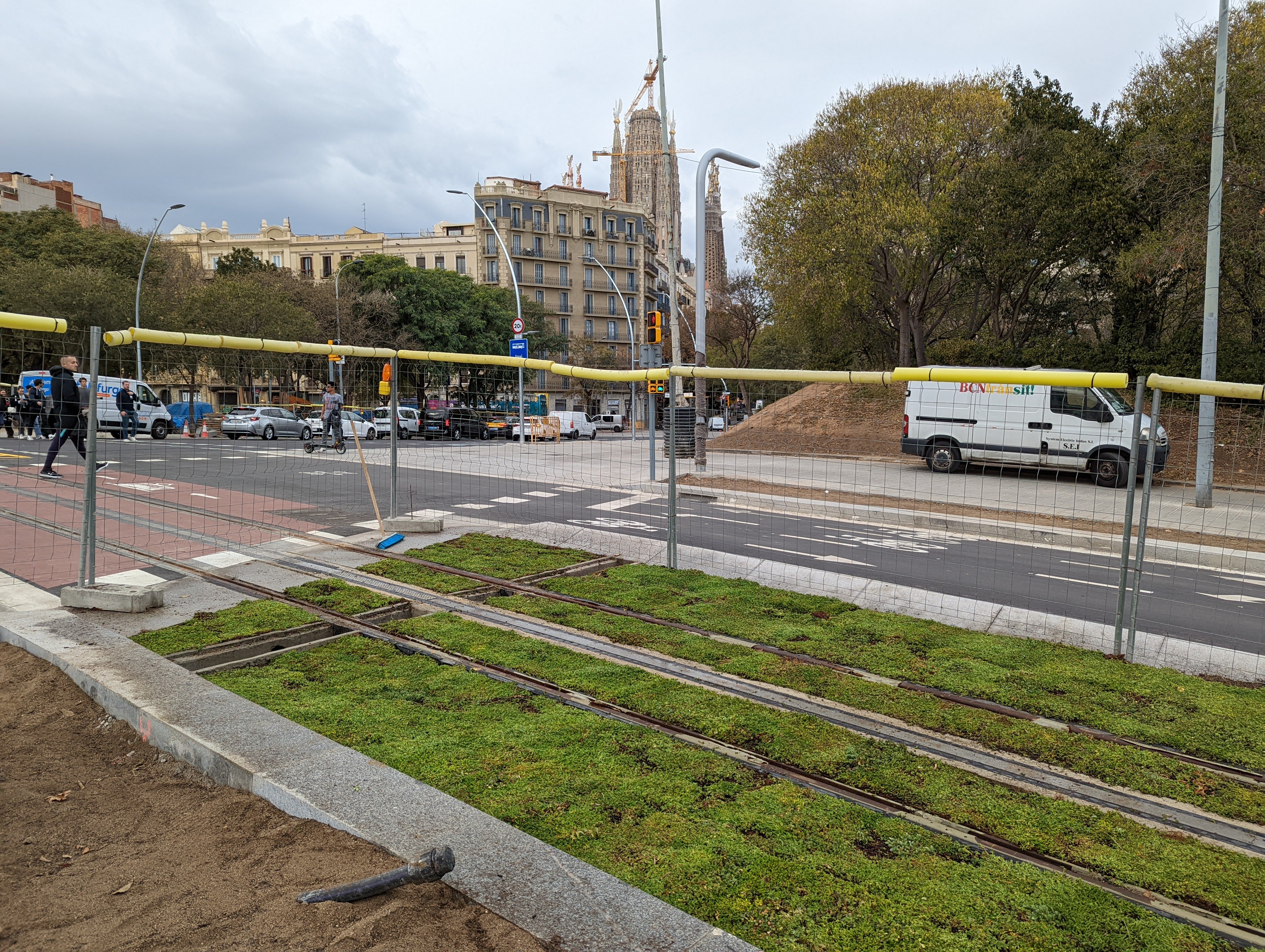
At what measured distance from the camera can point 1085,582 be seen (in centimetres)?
903

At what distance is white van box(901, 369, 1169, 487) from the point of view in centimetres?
1288

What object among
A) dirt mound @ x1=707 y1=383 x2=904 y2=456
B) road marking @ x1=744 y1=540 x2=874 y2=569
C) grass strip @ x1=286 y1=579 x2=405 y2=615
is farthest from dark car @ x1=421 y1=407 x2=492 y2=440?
dirt mound @ x1=707 y1=383 x2=904 y2=456

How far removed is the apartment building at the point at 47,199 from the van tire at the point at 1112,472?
6127cm

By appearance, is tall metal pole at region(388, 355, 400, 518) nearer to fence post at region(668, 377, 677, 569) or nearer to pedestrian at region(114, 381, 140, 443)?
fence post at region(668, 377, 677, 569)

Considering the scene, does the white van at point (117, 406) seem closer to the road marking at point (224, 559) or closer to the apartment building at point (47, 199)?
the road marking at point (224, 559)

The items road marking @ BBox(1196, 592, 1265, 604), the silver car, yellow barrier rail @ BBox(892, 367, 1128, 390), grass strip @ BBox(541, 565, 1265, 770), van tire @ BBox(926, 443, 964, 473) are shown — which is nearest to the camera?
grass strip @ BBox(541, 565, 1265, 770)

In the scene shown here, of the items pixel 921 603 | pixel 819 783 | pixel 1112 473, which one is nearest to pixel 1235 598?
pixel 921 603

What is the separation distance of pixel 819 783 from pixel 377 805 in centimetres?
188

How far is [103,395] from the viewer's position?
19.5m

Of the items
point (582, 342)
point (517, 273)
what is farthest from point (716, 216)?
point (582, 342)

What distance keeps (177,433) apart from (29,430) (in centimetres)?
774

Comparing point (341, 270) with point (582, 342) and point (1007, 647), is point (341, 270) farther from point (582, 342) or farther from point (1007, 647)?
point (1007, 647)

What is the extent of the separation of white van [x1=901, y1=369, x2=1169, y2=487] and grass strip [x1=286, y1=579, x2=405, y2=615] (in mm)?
7023

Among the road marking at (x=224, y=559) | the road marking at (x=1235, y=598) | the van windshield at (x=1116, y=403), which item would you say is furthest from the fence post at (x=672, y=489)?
the van windshield at (x=1116, y=403)
